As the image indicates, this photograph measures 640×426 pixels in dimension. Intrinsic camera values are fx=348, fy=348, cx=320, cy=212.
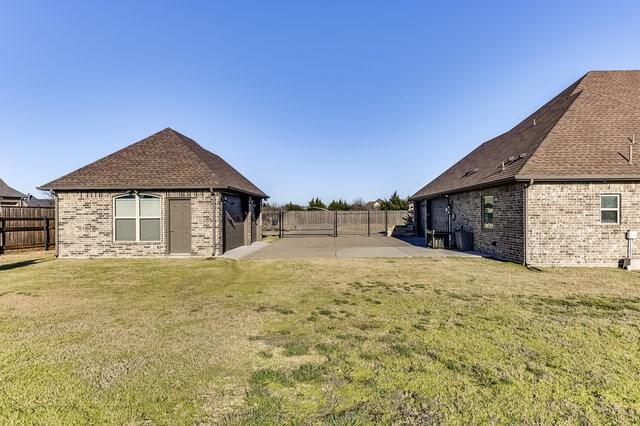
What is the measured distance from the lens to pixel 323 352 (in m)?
4.29

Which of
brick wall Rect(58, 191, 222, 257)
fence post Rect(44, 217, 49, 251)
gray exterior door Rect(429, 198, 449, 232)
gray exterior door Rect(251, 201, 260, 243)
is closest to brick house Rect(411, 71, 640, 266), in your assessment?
gray exterior door Rect(429, 198, 449, 232)

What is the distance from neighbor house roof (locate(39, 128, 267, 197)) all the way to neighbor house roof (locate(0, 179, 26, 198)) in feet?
83.1

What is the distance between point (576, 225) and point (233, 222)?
13299mm

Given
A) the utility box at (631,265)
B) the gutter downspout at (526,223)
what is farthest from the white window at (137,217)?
the utility box at (631,265)

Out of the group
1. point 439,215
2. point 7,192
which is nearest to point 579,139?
point 439,215

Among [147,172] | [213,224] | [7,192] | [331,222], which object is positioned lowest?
[331,222]

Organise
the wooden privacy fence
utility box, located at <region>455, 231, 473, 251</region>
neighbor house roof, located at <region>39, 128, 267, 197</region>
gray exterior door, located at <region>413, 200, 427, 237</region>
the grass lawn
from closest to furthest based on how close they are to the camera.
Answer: the grass lawn → neighbor house roof, located at <region>39, 128, 267, 197</region> → utility box, located at <region>455, 231, 473, 251</region> → the wooden privacy fence → gray exterior door, located at <region>413, 200, 427, 237</region>

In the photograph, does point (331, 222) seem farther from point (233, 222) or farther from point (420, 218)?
point (233, 222)

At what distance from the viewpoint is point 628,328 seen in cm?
505

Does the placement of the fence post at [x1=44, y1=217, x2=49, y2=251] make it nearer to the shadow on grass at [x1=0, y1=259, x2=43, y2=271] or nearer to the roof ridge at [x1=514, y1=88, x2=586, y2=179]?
the shadow on grass at [x1=0, y1=259, x2=43, y2=271]

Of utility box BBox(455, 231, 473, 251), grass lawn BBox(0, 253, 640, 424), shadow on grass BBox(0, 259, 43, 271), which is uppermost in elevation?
utility box BBox(455, 231, 473, 251)

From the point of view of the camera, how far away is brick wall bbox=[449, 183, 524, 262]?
448 inches

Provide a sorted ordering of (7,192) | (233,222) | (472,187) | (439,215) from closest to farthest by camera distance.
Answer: (472,187), (233,222), (439,215), (7,192)

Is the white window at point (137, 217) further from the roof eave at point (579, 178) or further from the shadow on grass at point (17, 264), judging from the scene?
the roof eave at point (579, 178)
